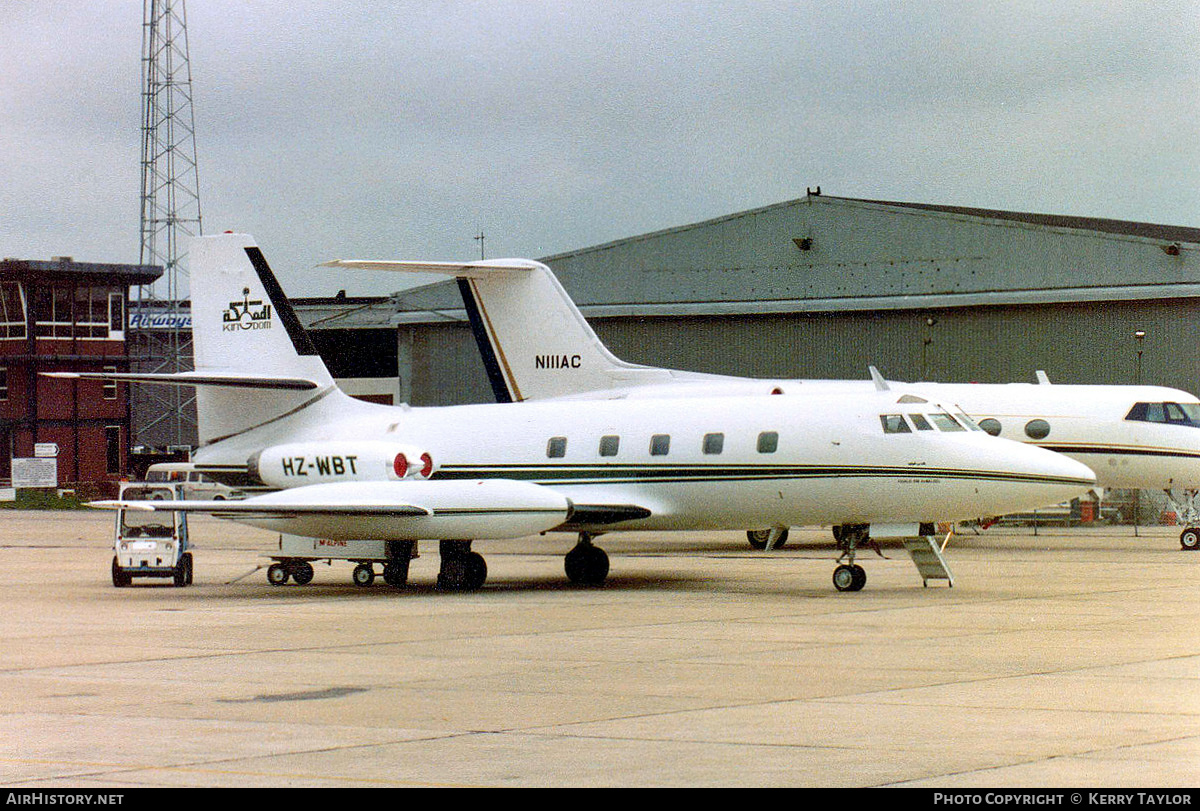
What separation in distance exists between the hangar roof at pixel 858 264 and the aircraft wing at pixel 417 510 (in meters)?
26.6

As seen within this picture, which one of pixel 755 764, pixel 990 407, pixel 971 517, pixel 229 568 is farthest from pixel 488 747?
pixel 990 407

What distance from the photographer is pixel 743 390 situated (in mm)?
33719

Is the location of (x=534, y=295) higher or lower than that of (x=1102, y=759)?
higher

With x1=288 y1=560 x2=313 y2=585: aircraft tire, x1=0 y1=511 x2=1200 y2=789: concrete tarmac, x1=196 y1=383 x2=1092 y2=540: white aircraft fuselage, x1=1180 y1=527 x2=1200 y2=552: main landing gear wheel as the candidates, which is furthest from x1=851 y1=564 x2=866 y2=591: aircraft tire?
x1=1180 y1=527 x2=1200 y2=552: main landing gear wheel

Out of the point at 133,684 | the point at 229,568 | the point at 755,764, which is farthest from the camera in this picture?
the point at 229,568

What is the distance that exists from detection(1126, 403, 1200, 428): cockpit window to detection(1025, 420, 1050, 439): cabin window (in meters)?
1.66

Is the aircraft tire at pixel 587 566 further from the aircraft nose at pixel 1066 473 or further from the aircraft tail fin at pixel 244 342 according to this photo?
the aircraft nose at pixel 1066 473

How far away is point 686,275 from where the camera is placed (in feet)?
176

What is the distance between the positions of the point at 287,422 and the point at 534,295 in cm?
779

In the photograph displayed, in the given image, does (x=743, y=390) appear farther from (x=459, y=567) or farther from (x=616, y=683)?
(x=616, y=683)

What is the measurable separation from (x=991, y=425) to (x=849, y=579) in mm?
12858

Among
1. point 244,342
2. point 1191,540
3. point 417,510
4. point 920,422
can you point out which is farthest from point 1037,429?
point 244,342

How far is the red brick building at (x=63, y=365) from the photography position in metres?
80.5
